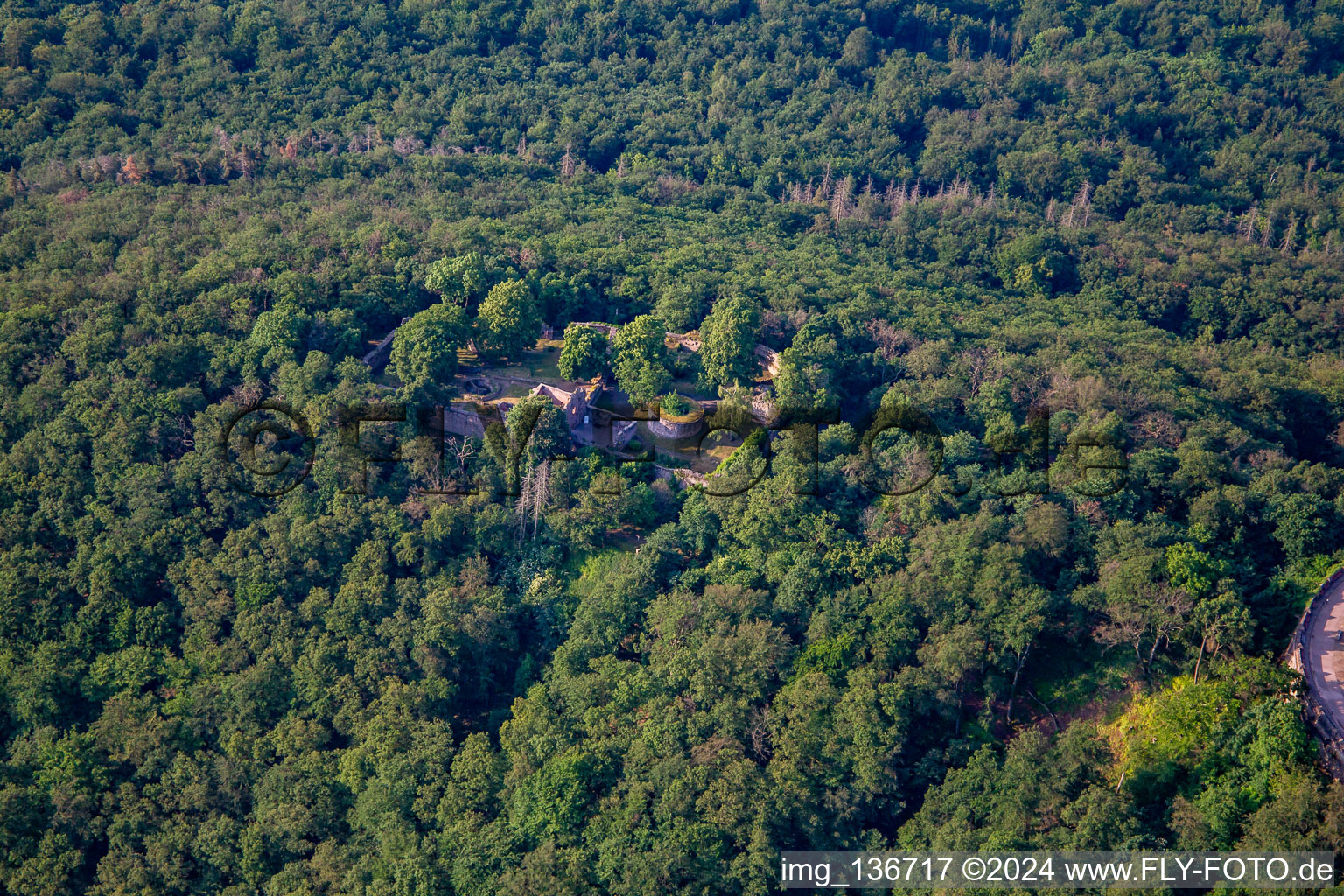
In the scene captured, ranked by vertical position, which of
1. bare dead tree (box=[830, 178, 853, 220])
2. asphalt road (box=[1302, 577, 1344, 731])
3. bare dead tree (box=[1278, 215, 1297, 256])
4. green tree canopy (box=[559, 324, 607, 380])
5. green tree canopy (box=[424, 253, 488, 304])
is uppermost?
green tree canopy (box=[424, 253, 488, 304])

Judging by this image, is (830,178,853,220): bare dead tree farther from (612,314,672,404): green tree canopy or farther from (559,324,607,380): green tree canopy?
(559,324,607,380): green tree canopy

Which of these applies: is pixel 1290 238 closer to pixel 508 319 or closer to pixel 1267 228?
pixel 1267 228

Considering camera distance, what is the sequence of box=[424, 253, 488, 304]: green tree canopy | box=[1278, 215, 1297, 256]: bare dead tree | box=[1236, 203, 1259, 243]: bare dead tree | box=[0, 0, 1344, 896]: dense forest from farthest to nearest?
box=[1236, 203, 1259, 243]: bare dead tree < box=[1278, 215, 1297, 256]: bare dead tree < box=[424, 253, 488, 304]: green tree canopy < box=[0, 0, 1344, 896]: dense forest

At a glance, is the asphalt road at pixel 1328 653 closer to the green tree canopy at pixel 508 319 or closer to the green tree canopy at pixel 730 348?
the green tree canopy at pixel 730 348

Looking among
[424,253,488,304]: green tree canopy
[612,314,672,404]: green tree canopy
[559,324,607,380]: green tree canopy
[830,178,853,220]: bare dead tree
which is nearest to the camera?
[612,314,672,404]: green tree canopy

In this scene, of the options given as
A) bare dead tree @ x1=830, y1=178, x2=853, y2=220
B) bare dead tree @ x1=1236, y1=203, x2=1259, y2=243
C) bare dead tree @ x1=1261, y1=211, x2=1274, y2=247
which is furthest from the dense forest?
bare dead tree @ x1=1236, y1=203, x2=1259, y2=243

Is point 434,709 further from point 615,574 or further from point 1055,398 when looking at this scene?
point 1055,398

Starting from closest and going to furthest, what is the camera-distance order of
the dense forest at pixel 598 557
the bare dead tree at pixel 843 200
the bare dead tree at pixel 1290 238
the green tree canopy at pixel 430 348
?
the dense forest at pixel 598 557 → the green tree canopy at pixel 430 348 → the bare dead tree at pixel 843 200 → the bare dead tree at pixel 1290 238

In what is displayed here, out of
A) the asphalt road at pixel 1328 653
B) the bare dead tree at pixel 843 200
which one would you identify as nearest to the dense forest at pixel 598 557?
the asphalt road at pixel 1328 653
